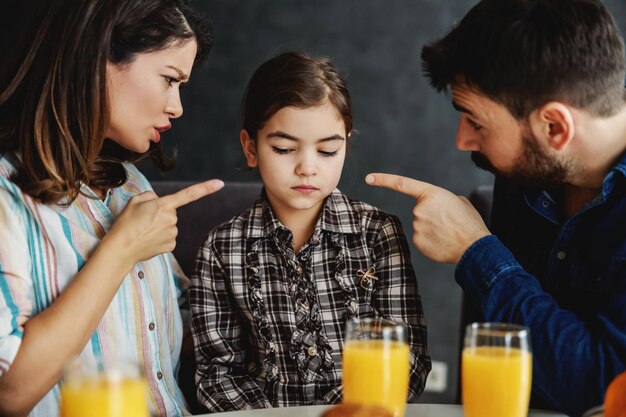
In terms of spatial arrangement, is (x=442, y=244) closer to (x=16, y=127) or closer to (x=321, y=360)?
(x=321, y=360)

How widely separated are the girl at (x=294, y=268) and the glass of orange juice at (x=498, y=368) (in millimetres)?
663

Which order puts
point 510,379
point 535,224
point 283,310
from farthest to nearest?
point 283,310, point 535,224, point 510,379

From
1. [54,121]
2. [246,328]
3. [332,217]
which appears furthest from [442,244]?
[54,121]

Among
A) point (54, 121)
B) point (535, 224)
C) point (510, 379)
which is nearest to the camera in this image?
point (510, 379)

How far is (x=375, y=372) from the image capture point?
110cm

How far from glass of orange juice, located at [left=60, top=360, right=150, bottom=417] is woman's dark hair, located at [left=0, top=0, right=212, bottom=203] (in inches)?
27.4

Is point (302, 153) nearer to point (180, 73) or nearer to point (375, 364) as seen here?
point (180, 73)

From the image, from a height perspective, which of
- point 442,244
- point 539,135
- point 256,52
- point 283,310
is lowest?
point 283,310

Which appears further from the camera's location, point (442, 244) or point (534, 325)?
point (442, 244)

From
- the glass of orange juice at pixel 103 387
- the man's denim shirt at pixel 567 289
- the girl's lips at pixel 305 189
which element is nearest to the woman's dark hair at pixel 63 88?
the girl's lips at pixel 305 189

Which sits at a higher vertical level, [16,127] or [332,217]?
[16,127]

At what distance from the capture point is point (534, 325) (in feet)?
4.53

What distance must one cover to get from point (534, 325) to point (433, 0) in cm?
212

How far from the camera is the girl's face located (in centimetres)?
180
